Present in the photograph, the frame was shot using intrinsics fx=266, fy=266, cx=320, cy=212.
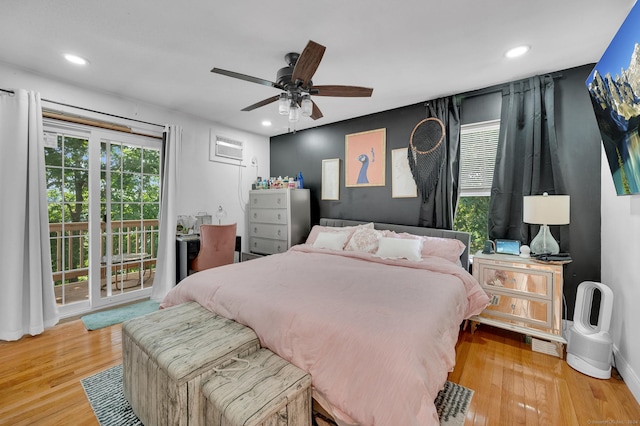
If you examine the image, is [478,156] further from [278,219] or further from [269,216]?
[269,216]

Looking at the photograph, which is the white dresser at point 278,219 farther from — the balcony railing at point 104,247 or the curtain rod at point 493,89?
the curtain rod at point 493,89

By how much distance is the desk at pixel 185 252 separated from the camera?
3473 mm

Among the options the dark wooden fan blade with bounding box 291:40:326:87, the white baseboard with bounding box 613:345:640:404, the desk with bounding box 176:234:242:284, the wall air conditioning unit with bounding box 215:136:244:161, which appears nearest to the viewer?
the dark wooden fan blade with bounding box 291:40:326:87

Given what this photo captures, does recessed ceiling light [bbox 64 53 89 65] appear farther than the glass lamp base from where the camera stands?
No

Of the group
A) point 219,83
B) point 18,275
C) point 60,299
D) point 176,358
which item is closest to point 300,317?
point 176,358

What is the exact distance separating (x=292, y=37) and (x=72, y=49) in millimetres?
1842

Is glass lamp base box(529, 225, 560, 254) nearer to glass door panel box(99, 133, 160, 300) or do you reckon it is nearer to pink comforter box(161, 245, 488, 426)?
pink comforter box(161, 245, 488, 426)

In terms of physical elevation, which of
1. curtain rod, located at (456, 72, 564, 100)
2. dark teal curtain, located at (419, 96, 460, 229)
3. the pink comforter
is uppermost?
curtain rod, located at (456, 72, 564, 100)

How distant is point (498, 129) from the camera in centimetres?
291

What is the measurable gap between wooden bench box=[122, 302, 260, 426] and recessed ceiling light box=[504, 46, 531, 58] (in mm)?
2918

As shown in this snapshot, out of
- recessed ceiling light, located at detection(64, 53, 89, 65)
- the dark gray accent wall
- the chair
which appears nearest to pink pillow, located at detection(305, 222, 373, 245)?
the dark gray accent wall

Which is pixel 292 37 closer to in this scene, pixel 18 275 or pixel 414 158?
pixel 414 158

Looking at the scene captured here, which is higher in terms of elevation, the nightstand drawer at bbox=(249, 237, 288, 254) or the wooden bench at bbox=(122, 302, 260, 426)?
the nightstand drawer at bbox=(249, 237, 288, 254)

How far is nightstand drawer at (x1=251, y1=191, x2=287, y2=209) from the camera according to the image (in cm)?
404
